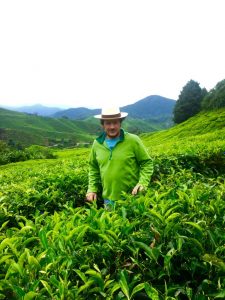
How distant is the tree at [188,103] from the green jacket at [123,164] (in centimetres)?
6482

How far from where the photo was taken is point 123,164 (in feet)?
17.9

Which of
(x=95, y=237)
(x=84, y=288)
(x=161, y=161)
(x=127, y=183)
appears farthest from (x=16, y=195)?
(x=161, y=161)

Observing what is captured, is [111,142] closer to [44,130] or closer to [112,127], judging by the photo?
[112,127]

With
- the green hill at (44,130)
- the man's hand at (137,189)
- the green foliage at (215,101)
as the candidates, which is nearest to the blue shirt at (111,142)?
the man's hand at (137,189)

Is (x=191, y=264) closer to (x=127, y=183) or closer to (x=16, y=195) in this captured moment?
(x=127, y=183)

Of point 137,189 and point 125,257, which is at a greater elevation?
point 137,189

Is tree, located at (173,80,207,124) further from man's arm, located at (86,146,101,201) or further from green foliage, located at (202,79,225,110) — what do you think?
man's arm, located at (86,146,101,201)

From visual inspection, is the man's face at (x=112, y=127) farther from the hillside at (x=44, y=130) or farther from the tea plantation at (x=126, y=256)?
the hillside at (x=44, y=130)

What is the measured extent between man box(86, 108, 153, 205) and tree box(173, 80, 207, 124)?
6483 centimetres

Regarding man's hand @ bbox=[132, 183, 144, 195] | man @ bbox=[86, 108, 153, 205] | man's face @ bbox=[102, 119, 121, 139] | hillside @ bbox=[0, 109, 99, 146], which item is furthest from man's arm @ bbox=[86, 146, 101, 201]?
hillside @ bbox=[0, 109, 99, 146]

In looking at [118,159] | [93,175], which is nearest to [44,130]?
[93,175]

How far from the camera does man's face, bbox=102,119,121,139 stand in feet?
17.5

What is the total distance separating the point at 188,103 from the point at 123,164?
6547 centimetres

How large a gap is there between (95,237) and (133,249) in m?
0.42
